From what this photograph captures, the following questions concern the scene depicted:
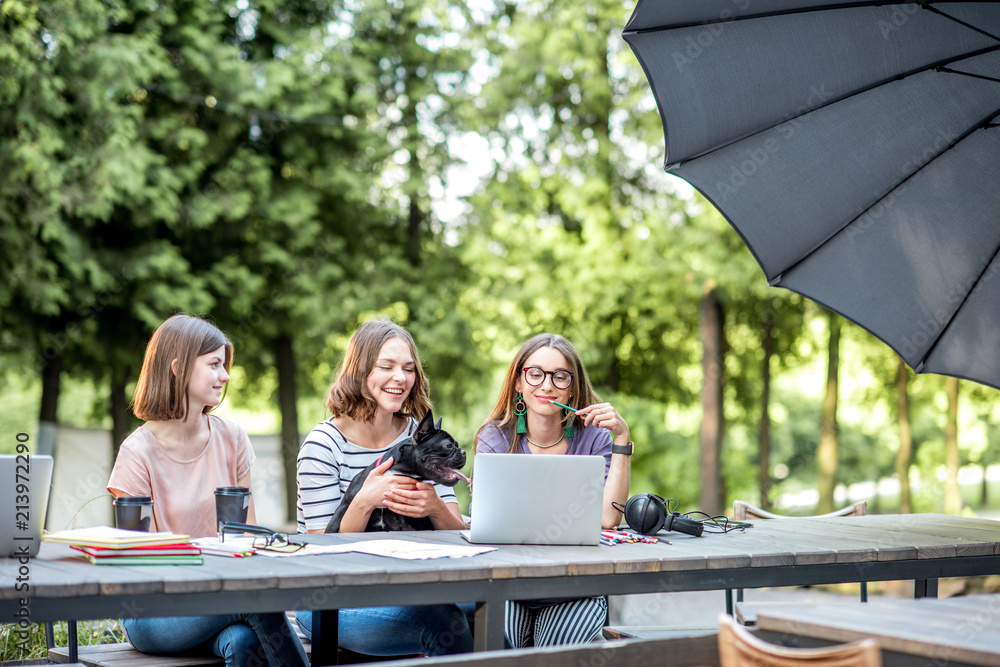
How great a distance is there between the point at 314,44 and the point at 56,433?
5277 mm

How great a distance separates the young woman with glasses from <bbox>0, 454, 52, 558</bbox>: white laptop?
1.79 m

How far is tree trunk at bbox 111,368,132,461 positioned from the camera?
10969 millimetres

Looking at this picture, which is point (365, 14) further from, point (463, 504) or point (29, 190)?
point (463, 504)

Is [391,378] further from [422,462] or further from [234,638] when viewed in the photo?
[234,638]

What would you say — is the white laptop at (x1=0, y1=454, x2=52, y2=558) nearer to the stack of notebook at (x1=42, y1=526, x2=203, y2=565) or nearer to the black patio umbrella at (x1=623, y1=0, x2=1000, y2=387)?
the stack of notebook at (x1=42, y1=526, x2=203, y2=565)

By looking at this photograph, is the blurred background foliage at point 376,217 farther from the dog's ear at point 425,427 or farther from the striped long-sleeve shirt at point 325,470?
the dog's ear at point 425,427

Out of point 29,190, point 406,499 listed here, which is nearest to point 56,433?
point 29,190

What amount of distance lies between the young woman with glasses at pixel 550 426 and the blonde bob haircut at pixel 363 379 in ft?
1.19

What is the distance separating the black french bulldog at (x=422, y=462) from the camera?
3367 mm

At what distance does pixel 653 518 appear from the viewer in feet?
11.9

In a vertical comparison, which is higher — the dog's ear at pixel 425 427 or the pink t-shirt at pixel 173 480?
the dog's ear at pixel 425 427

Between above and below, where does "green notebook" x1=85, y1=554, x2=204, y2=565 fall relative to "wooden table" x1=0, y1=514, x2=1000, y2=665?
above

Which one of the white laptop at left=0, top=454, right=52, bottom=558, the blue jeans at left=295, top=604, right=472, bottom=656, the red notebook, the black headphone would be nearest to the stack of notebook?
the red notebook

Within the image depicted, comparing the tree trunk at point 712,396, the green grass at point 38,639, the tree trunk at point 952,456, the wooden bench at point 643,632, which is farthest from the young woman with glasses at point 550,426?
the tree trunk at point 952,456
